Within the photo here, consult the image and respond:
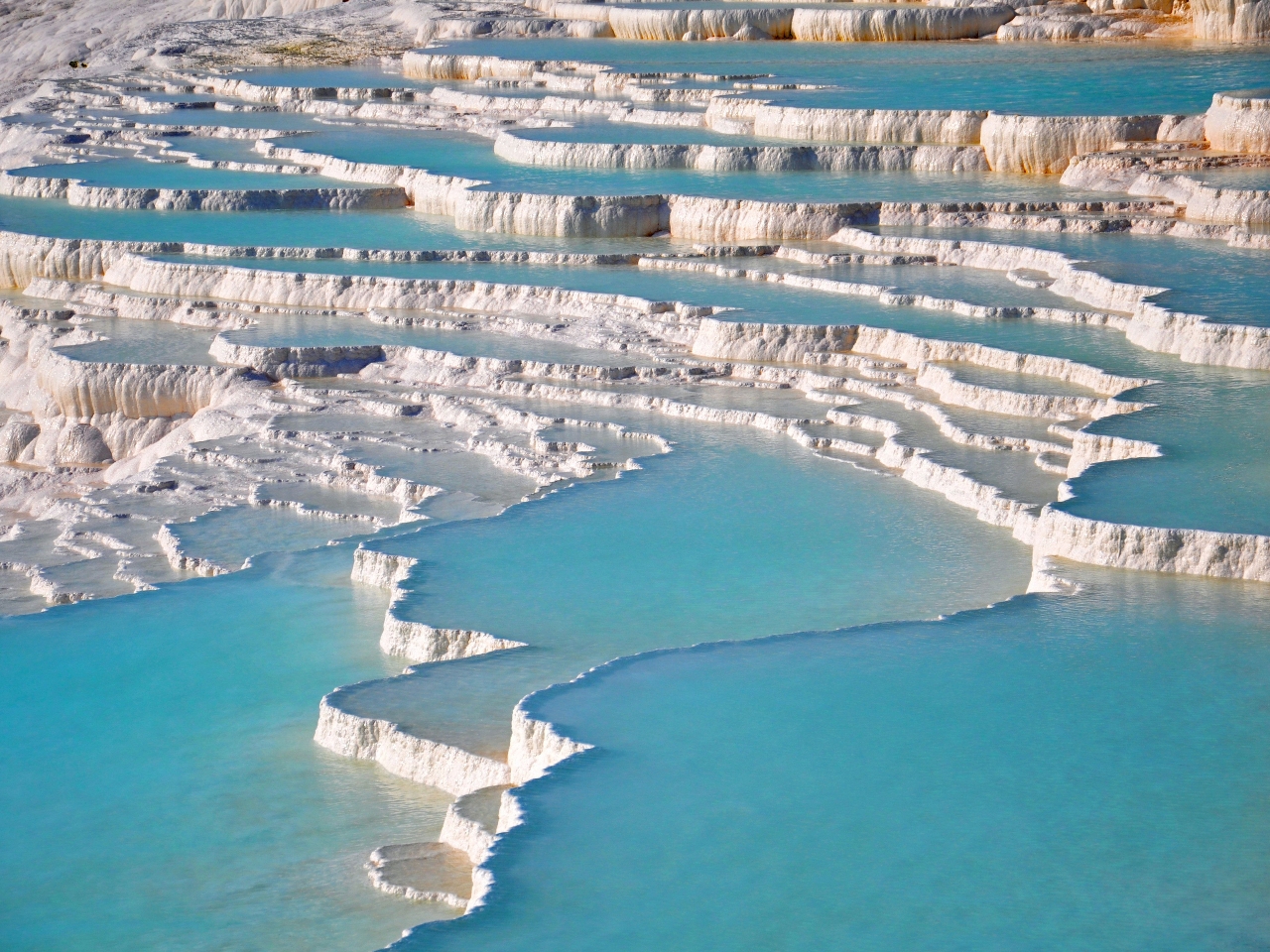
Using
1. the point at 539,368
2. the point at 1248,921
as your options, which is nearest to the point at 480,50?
the point at 539,368

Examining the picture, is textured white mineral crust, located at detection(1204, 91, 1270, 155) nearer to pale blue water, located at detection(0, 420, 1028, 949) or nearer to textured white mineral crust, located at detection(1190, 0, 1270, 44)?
textured white mineral crust, located at detection(1190, 0, 1270, 44)

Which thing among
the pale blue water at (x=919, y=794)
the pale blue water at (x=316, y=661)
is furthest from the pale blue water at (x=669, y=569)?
the pale blue water at (x=919, y=794)

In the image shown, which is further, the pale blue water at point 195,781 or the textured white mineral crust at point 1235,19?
the textured white mineral crust at point 1235,19

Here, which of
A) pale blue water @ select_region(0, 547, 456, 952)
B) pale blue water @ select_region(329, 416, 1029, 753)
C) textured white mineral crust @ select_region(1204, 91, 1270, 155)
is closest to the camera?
pale blue water @ select_region(0, 547, 456, 952)

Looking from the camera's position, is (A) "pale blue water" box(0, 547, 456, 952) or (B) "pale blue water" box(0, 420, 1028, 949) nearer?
(A) "pale blue water" box(0, 547, 456, 952)

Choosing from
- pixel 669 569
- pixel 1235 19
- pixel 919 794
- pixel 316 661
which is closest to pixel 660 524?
pixel 669 569

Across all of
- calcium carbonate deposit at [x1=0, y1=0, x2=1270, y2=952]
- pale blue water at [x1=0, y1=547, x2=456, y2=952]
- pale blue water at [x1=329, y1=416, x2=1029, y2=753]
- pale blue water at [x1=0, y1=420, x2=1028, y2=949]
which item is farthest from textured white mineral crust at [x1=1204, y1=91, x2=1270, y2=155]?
pale blue water at [x1=0, y1=547, x2=456, y2=952]

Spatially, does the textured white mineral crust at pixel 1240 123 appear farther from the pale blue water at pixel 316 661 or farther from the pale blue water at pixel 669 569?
the pale blue water at pixel 669 569
